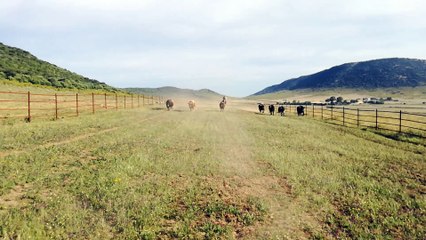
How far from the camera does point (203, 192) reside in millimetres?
8734

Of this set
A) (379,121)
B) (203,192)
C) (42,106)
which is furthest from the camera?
(379,121)

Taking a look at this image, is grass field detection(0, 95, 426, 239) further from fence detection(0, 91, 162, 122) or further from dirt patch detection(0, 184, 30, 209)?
fence detection(0, 91, 162, 122)

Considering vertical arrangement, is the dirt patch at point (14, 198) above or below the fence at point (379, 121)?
below

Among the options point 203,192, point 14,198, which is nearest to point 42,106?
point 14,198

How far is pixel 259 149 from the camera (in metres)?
15.0

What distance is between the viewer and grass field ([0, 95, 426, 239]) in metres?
6.65

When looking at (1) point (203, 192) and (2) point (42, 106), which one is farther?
(2) point (42, 106)

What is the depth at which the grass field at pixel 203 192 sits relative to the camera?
6652mm

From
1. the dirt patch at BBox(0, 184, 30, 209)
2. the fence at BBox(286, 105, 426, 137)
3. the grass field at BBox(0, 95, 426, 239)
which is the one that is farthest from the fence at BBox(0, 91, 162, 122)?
the fence at BBox(286, 105, 426, 137)

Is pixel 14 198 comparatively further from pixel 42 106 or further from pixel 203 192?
pixel 42 106

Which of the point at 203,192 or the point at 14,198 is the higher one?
the point at 14,198

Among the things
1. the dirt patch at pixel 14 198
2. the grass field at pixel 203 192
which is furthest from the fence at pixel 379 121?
the dirt patch at pixel 14 198

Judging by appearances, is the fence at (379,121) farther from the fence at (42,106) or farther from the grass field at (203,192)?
the fence at (42,106)

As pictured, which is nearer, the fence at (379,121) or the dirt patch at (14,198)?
the dirt patch at (14,198)
